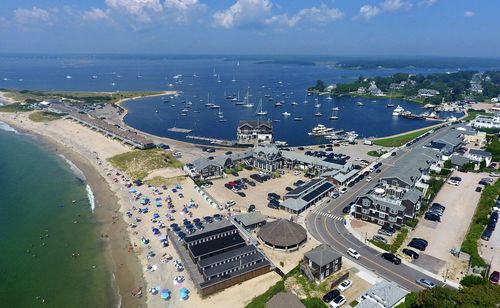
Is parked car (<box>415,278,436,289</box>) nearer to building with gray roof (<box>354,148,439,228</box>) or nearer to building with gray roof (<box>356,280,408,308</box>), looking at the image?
building with gray roof (<box>356,280,408,308</box>)

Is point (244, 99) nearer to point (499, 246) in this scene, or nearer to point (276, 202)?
point (276, 202)

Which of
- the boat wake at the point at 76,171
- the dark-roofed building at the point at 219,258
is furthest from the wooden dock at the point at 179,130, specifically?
the dark-roofed building at the point at 219,258

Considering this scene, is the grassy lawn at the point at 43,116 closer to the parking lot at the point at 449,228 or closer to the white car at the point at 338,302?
the white car at the point at 338,302

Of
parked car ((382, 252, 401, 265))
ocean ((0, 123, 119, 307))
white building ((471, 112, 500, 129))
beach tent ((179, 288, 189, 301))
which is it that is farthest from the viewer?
white building ((471, 112, 500, 129))

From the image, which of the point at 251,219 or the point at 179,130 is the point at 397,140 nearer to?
the point at 251,219

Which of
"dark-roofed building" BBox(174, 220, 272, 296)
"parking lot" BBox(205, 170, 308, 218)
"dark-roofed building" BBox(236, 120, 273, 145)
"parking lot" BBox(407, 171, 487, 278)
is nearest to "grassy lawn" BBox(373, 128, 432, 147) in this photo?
"parking lot" BBox(407, 171, 487, 278)
